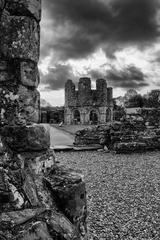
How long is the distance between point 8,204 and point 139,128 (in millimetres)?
10756

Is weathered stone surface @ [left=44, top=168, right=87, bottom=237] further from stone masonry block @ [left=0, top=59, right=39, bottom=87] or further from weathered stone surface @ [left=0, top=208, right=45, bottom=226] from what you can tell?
stone masonry block @ [left=0, top=59, right=39, bottom=87]

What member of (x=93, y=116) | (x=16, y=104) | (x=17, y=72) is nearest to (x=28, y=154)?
(x=16, y=104)

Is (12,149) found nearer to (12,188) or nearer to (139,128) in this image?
(12,188)

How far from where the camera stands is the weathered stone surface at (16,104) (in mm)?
2551

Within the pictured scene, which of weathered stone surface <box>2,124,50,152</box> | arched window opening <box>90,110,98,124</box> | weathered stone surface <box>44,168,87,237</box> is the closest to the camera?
weathered stone surface <box>44,168,87,237</box>

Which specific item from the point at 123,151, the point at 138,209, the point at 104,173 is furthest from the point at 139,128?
the point at 138,209

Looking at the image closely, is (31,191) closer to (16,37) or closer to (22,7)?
(16,37)

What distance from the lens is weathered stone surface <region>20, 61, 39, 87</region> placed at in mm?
2629

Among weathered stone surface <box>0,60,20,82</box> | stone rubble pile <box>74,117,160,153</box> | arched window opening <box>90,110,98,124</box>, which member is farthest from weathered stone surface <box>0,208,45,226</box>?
arched window opening <box>90,110,98,124</box>

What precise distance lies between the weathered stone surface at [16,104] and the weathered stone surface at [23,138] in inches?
6.3

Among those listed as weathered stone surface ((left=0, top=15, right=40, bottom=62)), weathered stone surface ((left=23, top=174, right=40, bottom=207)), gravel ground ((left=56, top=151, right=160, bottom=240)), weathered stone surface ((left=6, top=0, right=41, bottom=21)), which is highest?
weathered stone surface ((left=6, top=0, right=41, bottom=21))

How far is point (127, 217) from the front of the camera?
3850 millimetres

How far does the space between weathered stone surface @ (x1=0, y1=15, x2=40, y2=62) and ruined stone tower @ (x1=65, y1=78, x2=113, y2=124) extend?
32.9m

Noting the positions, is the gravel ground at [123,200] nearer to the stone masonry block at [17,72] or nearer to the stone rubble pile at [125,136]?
the stone masonry block at [17,72]
